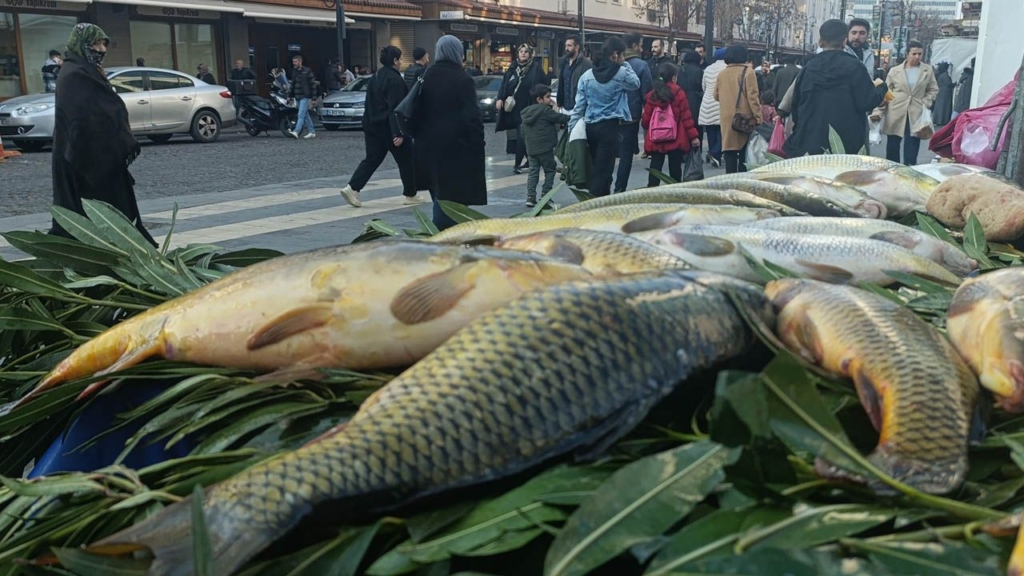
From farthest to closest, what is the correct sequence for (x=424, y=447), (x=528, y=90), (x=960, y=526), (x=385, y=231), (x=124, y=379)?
(x=528, y=90), (x=385, y=231), (x=124, y=379), (x=424, y=447), (x=960, y=526)

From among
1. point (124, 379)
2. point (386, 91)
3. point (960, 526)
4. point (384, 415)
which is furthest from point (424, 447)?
point (386, 91)

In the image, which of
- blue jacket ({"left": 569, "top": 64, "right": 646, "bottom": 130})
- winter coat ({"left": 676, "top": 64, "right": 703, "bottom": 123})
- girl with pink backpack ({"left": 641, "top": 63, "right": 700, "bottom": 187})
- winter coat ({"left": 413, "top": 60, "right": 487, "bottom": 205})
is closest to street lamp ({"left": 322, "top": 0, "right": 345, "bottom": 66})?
winter coat ({"left": 676, "top": 64, "right": 703, "bottom": 123})

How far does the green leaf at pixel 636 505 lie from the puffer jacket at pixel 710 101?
12184 millimetres

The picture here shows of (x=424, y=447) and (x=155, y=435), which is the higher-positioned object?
(x=424, y=447)

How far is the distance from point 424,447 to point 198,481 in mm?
402

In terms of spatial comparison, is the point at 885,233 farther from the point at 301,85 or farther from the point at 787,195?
the point at 301,85

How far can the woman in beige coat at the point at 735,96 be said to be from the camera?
36.3 feet

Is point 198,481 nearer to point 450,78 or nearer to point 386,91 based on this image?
point 450,78

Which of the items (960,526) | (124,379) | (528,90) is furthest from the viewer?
(528,90)

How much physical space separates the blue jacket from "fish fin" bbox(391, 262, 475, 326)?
8542 millimetres

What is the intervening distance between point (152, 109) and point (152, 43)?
986 centimetres

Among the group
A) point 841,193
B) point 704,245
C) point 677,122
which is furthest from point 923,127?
point 704,245

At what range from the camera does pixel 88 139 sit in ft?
20.8

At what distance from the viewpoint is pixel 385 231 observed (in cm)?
295
